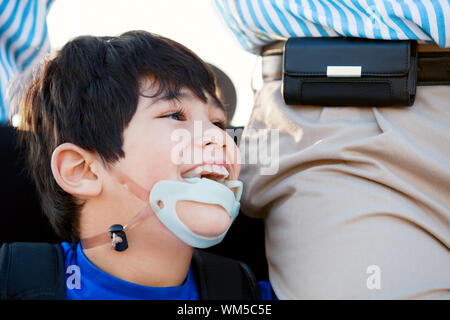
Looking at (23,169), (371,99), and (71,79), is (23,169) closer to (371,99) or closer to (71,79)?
(71,79)

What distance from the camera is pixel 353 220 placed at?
1.30m

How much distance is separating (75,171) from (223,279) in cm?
50

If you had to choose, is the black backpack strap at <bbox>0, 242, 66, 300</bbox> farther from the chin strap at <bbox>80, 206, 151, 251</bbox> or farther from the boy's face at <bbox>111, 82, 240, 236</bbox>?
the boy's face at <bbox>111, 82, 240, 236</bbox>

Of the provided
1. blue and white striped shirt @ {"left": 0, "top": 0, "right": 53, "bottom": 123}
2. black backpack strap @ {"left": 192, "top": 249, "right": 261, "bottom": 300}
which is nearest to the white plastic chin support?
black backpack strap @ {"left": 192, "top": 249, "right": 261, "bottom": 300}

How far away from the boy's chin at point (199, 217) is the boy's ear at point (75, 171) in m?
0.23

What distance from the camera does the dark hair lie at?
1.40 meters

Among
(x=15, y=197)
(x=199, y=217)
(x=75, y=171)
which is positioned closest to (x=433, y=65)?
(x=199, y=217)

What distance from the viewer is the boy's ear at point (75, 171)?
140cm

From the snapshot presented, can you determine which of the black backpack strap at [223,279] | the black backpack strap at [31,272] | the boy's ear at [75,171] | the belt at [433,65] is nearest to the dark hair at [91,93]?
the boy's ear at [75,171]

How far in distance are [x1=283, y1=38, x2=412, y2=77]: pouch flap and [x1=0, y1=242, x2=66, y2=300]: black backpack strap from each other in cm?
76

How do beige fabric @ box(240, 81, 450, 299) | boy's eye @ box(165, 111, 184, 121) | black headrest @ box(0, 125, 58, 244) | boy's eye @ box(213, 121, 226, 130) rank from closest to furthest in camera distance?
1. beige fabric @ box(240, 81, 450, 299)
2. boy's eye @ box(165, 111, 184, 121)
3. boy's eye @ box(213, 121, 226, 130)
4. black headrest @ box(0, 125, 58, 244)

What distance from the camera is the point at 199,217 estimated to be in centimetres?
131
